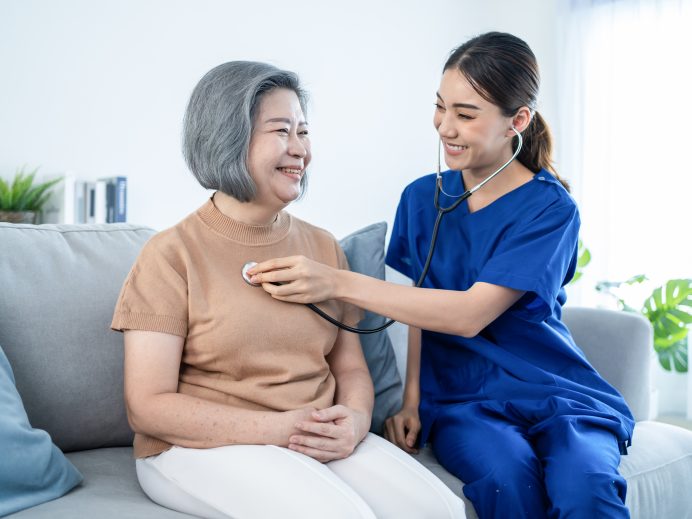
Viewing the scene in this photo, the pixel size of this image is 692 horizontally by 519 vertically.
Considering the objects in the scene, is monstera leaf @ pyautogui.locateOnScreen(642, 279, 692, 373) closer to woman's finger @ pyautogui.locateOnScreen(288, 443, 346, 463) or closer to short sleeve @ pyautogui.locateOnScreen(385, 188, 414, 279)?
short sleeve @ pyautogui.locateOnScreen(385, 188, 414, 279)

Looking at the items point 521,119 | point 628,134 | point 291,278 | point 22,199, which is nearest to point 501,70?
point 521,119

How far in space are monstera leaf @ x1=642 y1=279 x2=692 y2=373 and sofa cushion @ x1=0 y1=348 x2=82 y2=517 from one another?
3.11 metres

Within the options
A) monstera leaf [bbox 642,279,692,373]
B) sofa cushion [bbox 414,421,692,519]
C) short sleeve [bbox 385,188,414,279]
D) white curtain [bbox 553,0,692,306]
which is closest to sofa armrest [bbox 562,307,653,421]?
sofa cushion [bbox 414,421,692,519]

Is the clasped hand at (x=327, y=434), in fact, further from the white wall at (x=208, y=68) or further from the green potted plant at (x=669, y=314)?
the green potted plant at (x=669, y=314)

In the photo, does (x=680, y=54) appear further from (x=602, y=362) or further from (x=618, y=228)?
(x=602, y=362)

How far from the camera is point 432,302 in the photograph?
1464mm

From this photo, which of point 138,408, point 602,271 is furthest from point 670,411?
point 138,408

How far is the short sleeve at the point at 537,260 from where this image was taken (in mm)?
1468

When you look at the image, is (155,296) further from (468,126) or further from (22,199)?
(22,199)

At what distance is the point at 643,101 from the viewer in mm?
4055

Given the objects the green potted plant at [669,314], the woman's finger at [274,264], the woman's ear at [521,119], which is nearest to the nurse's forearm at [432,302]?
the woman's finger at [274,264]

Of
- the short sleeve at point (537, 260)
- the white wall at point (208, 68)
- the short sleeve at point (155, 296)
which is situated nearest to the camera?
the short sleeve at point (155, 296)

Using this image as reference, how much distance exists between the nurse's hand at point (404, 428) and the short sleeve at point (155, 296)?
542 millimetres

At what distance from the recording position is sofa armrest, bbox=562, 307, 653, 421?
1.89 metres
